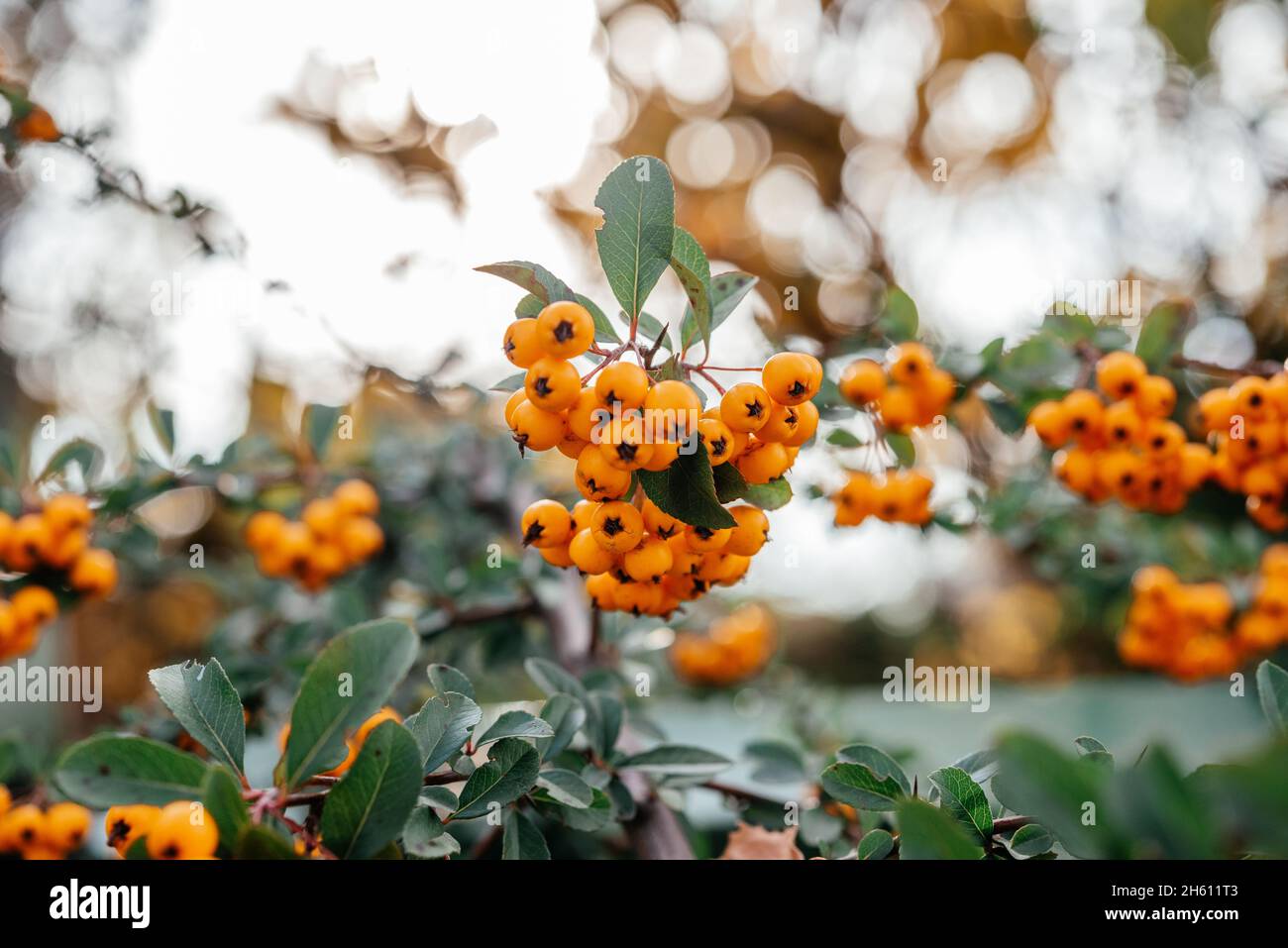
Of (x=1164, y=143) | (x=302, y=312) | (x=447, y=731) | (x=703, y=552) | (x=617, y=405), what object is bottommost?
(x=447, y=731)

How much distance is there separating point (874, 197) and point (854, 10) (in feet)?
4.85

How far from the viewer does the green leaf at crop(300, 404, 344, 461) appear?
1.99m

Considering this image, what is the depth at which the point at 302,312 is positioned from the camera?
5.23 feet

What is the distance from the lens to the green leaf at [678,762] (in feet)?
3.79

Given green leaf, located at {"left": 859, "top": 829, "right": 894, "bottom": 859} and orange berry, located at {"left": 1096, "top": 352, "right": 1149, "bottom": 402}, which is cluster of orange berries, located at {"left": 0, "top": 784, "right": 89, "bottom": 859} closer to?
green leaf, located at {"left": 859, "top": 829, "right": 894, "bottom": 859}

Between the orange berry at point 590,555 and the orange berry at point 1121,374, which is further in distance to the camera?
the orange berry at point 1121,374

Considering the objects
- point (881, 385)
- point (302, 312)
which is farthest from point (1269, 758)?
point (302, 312)

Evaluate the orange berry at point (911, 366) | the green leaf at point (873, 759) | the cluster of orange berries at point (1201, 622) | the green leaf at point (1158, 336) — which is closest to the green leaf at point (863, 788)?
the green leaf at point (873, 759)

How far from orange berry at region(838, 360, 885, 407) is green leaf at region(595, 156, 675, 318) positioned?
0.56m

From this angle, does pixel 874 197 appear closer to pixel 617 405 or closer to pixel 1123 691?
pixel 1123 691

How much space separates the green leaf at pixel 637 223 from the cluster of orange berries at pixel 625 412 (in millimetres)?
88

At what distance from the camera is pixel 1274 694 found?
810 mm

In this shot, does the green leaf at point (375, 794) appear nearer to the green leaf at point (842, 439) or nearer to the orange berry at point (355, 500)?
the green leaf at point (842, 439)

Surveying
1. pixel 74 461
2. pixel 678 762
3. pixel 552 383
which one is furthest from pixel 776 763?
pixel 74 461
